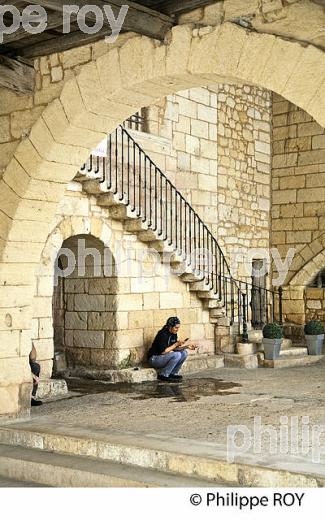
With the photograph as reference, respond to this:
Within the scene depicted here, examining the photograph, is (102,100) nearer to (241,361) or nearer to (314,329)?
(241,361)

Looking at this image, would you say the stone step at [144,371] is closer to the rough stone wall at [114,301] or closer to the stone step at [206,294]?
the rough stone wall at [114,301]

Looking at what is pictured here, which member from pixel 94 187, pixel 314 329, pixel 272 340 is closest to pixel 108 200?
pixel 94 187

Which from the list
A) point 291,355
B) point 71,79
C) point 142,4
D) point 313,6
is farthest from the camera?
point 291,355

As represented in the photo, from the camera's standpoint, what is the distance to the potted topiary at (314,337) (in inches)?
425

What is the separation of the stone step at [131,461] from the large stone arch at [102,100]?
2.64 ft

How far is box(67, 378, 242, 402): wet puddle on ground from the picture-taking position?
7691 mm

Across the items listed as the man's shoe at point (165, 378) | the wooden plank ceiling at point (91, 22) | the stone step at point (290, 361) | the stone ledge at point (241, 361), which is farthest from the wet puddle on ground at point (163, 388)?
the wooden plank ceiling at point (91, 22)

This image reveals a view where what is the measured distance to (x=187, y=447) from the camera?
509 centimetres

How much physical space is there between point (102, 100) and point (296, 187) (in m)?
7.85

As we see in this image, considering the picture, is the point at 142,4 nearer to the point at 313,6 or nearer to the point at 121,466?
the point at 313,6

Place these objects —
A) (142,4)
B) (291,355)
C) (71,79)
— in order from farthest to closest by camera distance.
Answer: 1. (291,355)
2. (71,79)
3. (142,4)
